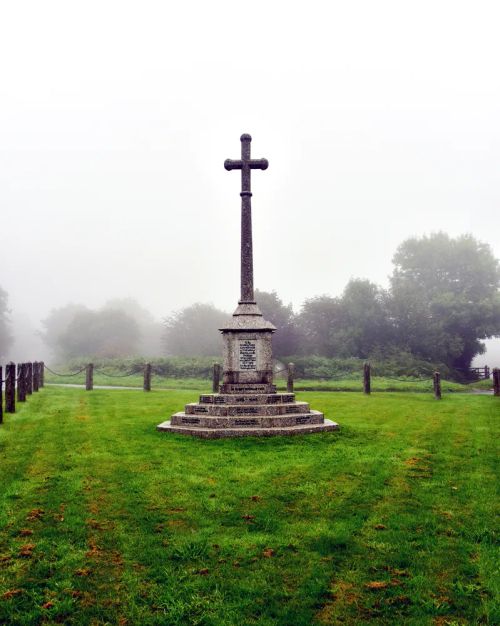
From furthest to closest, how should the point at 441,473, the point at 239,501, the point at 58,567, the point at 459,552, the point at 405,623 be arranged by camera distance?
the point at 441,473, the point at 239,501, the point at 459,552, the point at 58,567, the point at 405,623

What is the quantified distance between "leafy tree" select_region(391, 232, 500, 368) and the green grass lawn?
123 ft

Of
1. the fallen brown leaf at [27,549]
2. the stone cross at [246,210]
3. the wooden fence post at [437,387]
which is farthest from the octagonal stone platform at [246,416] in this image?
the wooden fence post at [437,387]

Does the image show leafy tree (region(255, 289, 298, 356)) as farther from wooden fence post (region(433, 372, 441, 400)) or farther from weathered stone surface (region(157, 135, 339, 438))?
weathered stone surface (region(157, 135, 339, 438))

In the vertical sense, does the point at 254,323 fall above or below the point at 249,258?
below

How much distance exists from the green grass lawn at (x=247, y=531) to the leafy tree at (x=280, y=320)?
3773cm

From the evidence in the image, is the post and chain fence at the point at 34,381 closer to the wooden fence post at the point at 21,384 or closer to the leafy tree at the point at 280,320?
the wooden fence post at the point at 21,384

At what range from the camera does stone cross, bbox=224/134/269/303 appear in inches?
523

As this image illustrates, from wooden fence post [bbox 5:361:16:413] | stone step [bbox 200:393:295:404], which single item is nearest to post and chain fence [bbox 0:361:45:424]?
wooden fence post [bbox 5:361:16:413]

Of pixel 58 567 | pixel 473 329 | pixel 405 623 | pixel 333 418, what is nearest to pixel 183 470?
pixel 58 567

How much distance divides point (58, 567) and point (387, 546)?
10.7 feet

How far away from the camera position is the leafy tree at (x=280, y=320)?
48000 mm

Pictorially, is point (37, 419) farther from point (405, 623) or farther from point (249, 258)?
point (405, 623)

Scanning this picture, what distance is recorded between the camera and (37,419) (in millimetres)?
12852

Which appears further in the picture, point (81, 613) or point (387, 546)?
point (387, 546)
